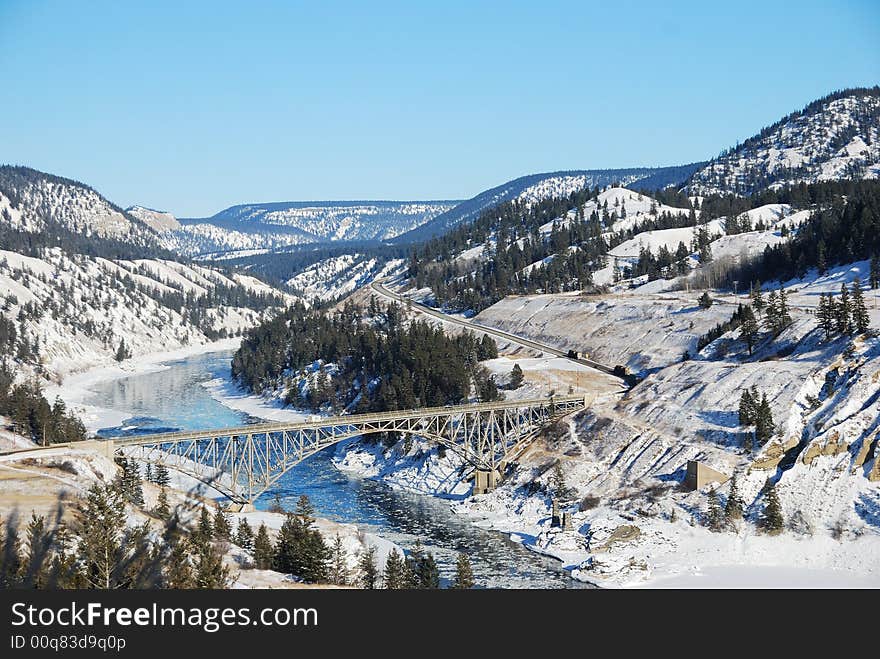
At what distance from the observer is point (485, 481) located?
86688 millimetres

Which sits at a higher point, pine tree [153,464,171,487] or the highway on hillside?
the highway on hillside

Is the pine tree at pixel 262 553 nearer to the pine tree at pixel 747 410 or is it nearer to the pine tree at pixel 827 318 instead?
the pine tree at pixel 747 410

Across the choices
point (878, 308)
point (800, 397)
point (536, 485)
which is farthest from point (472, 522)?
point (878, 308)

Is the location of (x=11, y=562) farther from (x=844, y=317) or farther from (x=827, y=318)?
(x=827, y=318)

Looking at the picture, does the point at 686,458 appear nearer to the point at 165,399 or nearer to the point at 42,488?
the point at 42,488

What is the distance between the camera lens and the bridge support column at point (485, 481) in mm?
86312

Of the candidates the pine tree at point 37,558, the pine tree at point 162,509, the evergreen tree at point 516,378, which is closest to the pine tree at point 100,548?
the pine tree at point 37,558

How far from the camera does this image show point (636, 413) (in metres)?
88.8

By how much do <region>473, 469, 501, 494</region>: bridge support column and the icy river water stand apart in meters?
4.11

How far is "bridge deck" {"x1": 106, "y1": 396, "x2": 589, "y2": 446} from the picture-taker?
68.2 meters

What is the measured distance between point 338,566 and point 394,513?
2679 cm

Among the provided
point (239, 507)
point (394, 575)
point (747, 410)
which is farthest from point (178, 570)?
point (747, 410)

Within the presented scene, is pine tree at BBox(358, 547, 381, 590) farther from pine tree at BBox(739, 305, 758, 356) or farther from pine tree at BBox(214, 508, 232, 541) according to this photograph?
pine tree at BBox(739, 305, 758, 356)

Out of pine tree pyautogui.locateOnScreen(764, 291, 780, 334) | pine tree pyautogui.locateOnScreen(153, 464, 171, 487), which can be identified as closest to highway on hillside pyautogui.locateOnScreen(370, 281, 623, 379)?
pine tree pyautogui.locateOnScreen(764, 291, 780, 334)
